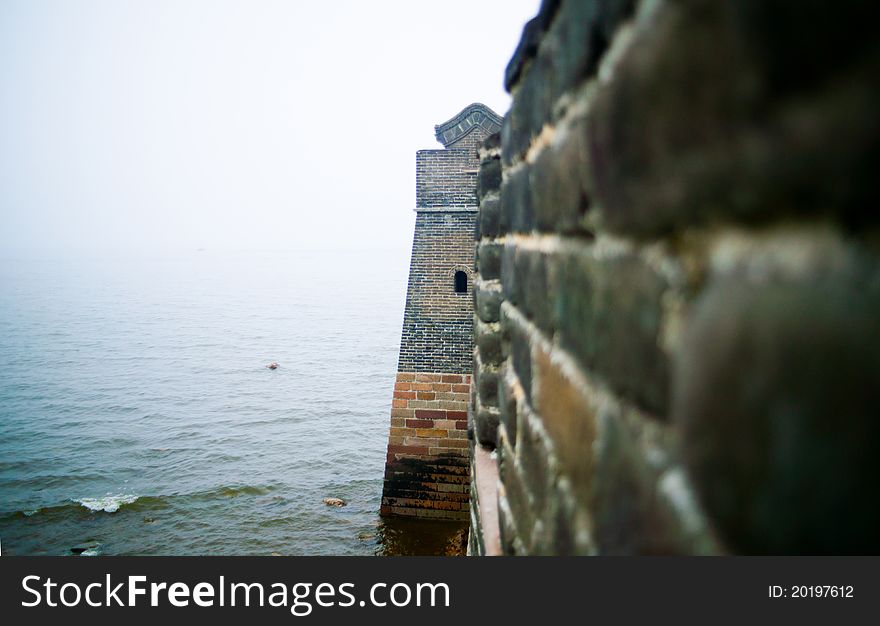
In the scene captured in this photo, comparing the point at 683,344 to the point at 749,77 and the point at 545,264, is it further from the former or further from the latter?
the point at 545,264

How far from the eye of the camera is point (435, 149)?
12.9 meters

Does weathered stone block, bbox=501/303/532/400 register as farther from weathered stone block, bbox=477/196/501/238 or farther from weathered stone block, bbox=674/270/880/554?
weathered stone block, bbox=674/270/880/554

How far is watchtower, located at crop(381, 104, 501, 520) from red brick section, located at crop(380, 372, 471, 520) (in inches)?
0.8

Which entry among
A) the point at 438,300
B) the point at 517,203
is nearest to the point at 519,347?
the point at 517,203

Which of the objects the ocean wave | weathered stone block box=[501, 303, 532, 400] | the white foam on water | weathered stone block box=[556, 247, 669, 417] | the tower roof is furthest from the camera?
the white foam on water

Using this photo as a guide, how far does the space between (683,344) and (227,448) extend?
2111 centimetres

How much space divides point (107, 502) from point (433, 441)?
32.2 feet

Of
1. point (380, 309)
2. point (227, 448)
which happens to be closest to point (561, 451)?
point (227, 448)

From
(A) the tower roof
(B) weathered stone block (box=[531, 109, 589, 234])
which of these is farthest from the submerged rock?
(B) weathered stone block (box=[531, 109, 589, 234])

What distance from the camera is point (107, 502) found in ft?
53.3

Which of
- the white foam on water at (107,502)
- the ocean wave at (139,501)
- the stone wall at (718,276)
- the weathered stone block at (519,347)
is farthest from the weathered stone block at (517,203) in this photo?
the white foam on water at (107,502)

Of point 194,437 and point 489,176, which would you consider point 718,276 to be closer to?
point 489,176

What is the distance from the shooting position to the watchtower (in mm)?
12328

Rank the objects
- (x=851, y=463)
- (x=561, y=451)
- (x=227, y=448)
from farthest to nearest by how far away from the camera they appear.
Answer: (x=227, y=448)
(x=561, y=451)
(x=851, y=463)
